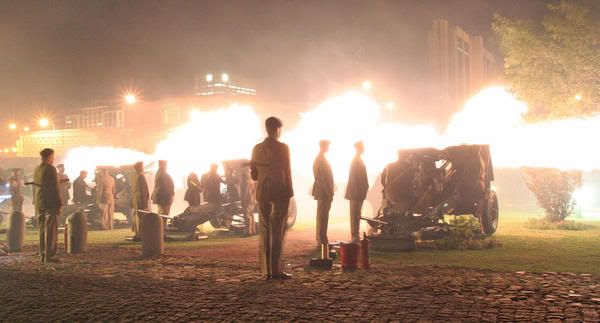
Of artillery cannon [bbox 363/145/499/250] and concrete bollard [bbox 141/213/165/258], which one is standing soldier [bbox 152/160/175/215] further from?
artillery cannon [bbox 363/145/499/250]

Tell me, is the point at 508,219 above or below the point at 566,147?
below

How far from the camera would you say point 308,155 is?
26.8 meters

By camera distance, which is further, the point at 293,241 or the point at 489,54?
the point at 489,54

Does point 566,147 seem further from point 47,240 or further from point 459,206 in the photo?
point 47,240

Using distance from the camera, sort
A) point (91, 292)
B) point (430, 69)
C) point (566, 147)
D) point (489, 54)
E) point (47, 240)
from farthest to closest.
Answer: point (489, 54)
point (430, 69)
point (566, 147)
point (47, 240)
point (91, 292)

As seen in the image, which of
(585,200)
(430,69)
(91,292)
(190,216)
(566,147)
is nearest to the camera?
(91,292)

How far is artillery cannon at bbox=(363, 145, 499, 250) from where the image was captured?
13844 mm

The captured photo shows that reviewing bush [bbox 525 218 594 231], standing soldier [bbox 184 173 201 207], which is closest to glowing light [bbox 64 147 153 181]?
standing soldier [bbox 184 173 201 207]

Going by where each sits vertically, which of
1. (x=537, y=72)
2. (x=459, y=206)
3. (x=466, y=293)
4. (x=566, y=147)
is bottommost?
(x=466, y=293)

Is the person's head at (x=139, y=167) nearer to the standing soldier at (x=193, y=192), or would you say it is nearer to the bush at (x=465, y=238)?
the standing soldier at (x=193, y=192)

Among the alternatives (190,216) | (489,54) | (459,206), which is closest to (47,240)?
(190,216)

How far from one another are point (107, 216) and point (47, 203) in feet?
28.2

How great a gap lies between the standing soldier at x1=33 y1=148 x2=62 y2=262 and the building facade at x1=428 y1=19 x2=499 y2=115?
2841 cm

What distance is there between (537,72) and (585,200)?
37.2ft
